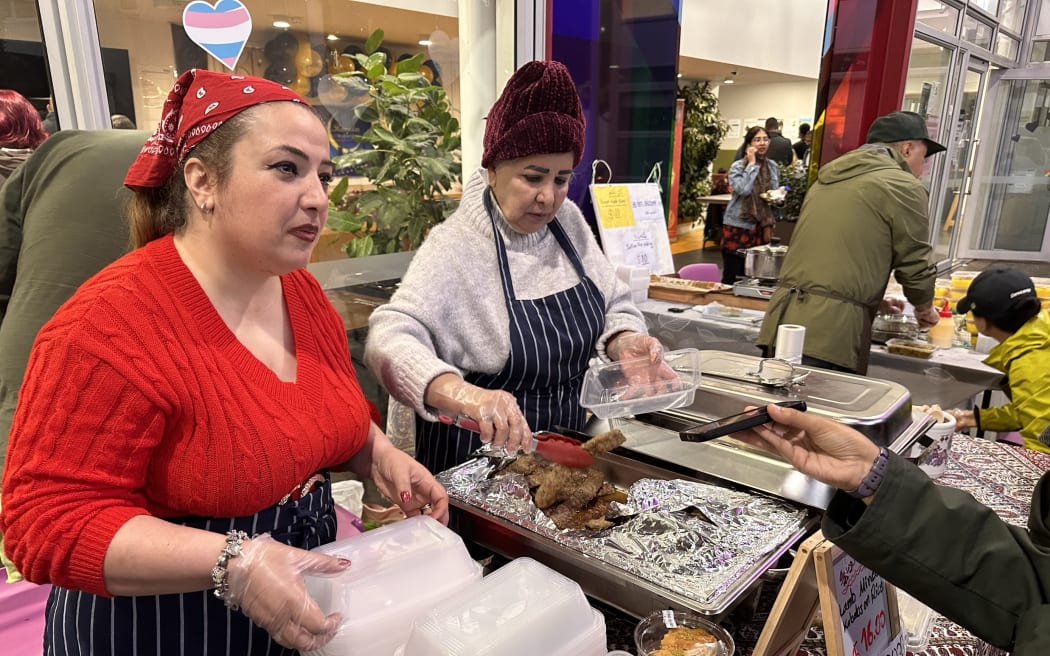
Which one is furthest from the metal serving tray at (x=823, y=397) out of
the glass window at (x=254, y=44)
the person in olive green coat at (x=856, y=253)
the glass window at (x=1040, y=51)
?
the glass window at (x=1040, y=51)

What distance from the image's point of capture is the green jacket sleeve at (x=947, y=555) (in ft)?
3.17

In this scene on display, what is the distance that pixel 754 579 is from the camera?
39.3 inches

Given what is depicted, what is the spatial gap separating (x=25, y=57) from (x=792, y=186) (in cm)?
752

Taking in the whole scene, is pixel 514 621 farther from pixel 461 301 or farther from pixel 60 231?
pixel 60 231

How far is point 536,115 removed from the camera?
1622 mm

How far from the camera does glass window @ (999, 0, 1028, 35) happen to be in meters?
8.17

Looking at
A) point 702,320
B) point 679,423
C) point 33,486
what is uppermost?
point 33,486

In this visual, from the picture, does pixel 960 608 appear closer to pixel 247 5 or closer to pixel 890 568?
pixel 890 568

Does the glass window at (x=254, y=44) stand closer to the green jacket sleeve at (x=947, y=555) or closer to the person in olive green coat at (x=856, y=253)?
the person in olive green coat at (x=856, y=253)

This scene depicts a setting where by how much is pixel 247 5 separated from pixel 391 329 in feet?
5.33

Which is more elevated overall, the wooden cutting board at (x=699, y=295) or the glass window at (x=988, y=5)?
the glass window at (x=988, y=5)

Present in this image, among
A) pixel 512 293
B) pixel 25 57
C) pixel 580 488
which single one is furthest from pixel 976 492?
pixel 25 57

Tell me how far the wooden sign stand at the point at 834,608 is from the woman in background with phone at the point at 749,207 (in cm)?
576

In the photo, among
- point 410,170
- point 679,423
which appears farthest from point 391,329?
point 410,170
